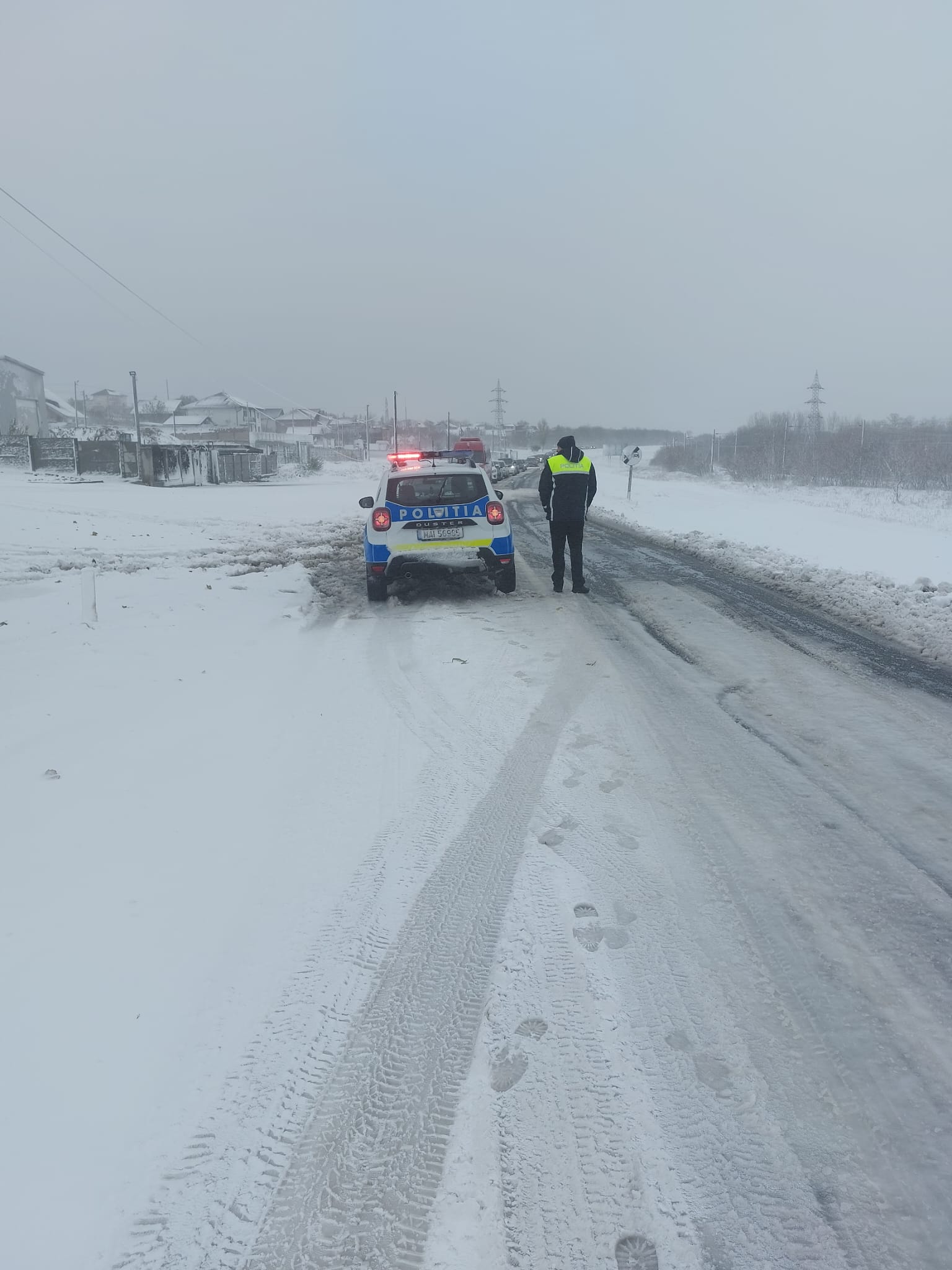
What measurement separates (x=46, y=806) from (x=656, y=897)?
317cm

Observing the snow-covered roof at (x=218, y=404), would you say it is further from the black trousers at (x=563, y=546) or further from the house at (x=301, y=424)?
the black trousers at (x=563, y=546)

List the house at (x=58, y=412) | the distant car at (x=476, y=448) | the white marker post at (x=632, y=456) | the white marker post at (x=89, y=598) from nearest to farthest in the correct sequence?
the white marker post at (x=89, y=598), the white marker post at (x=632, y=456), the distant car at (x=476, y=448), the house at (x=58, y=412)

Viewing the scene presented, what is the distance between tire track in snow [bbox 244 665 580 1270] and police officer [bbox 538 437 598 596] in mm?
7094

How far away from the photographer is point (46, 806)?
439 centimetres

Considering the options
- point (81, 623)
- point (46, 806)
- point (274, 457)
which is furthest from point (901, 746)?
point (274, 457)

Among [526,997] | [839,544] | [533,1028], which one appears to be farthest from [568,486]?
[533,1028]

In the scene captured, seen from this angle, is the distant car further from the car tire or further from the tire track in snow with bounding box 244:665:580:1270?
the tire track in snow with bounding box 244:665:580:1270

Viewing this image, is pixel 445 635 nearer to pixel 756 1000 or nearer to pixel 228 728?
pixel 228 728

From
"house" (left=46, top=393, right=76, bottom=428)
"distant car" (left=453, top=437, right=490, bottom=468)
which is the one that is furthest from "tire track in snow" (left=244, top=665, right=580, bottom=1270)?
A: "house" (left=46, top=393, right=76, bottom=428)

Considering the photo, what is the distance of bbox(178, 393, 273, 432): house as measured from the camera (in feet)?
321

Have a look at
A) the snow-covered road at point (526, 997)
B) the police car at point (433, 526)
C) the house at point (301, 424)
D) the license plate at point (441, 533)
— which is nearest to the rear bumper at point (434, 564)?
the police car at point (433, 526)

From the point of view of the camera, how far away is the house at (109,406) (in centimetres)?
13450

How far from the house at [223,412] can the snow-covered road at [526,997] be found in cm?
9724

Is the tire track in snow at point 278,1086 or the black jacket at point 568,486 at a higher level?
the black jacket at point 568,486
